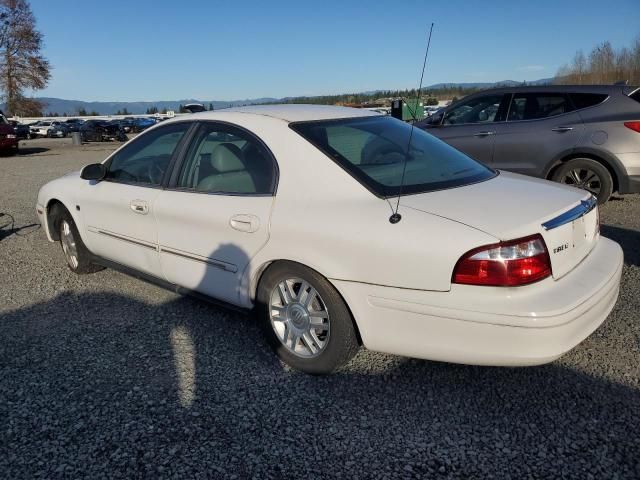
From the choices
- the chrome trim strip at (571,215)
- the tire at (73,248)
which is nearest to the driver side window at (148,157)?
the tire at (73,248)

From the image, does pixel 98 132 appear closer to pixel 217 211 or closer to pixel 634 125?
pixel 634 125

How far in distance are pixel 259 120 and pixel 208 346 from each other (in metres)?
1.51

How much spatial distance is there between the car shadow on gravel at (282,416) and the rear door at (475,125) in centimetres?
494

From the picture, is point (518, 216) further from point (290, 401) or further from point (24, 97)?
point (24, 97)

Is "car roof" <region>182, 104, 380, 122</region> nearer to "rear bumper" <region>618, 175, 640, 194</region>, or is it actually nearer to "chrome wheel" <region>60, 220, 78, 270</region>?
"chrome wheel" <region>60, 220, 78, 270</region>

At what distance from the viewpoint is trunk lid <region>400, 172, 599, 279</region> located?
254cm

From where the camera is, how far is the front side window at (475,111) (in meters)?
7.68

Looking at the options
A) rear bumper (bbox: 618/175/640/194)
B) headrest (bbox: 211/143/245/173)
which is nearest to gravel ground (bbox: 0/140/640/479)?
headrest (bbox: 211/143/245/173)

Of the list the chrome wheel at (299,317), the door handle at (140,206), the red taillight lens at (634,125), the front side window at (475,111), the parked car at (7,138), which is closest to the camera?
the chrome wheel at (299,317)

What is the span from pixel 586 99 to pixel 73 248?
6.32 m

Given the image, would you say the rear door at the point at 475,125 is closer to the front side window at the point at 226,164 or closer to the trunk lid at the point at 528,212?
the trunk lid at the point at 528,212

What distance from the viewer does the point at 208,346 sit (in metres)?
3.57

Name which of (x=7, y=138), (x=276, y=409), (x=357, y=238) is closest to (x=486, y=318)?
(x=357, y=238)

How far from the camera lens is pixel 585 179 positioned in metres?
6.91
